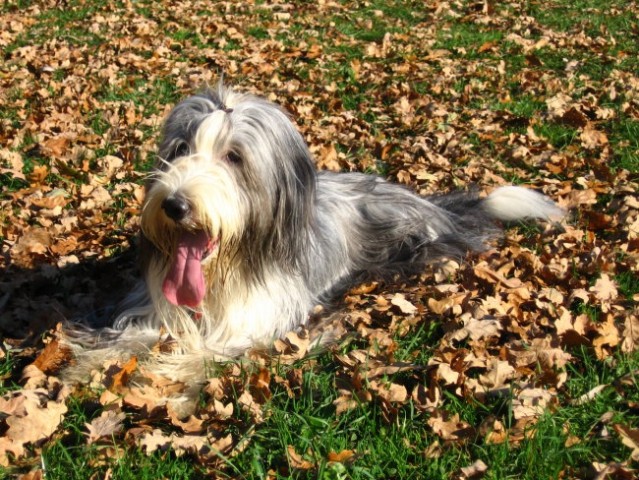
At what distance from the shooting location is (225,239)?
11.4 feet

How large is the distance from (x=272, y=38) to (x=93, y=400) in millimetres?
8360

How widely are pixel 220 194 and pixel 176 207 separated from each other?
0.24 m

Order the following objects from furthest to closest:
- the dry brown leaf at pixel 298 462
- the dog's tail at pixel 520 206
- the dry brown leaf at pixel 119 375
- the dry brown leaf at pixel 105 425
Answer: the dog's tail at pixel 520 206 → the dry brown leaf at pixel 119 375 → the dry brown leaf at pixel 105 425 → the dry brown leaf at pixel 298 462

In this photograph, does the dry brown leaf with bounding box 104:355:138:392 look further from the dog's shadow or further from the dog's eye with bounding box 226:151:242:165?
the dog's eye with bounding box 226:151:242:165

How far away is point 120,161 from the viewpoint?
21.4 ft

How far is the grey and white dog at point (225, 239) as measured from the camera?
11.2 feet

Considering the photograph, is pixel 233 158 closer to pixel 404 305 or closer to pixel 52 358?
pixel 404 305

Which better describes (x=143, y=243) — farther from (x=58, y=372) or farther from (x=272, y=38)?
(x=272, y=38)

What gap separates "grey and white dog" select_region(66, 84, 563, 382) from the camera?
11.2ft

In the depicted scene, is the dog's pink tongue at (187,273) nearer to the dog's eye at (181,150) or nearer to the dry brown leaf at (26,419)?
the dog's eye at (181,150)

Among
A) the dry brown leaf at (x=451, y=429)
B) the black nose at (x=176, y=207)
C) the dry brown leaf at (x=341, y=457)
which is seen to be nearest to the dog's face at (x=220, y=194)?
the black nose at (x=176, y=207)

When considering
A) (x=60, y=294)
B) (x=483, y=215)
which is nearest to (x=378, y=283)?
(x=483, y=215)

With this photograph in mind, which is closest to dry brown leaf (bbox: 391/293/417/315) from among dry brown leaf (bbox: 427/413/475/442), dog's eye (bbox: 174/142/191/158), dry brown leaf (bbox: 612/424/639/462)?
dry brown leaf (bbox: 427/413/475/442)

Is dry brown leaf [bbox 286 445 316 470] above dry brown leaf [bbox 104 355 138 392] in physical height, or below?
below
